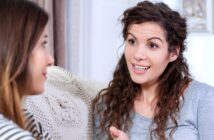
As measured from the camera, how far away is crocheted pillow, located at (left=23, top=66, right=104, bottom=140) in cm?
140

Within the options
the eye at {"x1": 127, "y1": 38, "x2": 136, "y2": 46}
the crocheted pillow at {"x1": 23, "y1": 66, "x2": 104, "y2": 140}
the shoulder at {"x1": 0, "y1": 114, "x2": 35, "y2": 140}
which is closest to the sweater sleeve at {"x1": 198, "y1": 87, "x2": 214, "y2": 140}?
the eye at {"x1": 127, "y1": 38, "x2": 136, "y2": 46}

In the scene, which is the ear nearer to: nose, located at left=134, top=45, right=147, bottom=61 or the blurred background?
nose, located at left=134, top=45, right=147, bottom=61

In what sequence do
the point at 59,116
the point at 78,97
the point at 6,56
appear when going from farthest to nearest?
the point at 78,97 → the point at 59,116 → the point at 6,56

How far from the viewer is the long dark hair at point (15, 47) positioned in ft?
2.85

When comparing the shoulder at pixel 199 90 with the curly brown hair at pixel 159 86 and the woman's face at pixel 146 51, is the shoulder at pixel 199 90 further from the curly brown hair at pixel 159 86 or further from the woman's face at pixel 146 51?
the woman's face at pixel 146 51

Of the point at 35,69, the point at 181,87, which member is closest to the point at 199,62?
the point at 181,87

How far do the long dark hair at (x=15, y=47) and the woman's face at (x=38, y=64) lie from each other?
0.7 inches

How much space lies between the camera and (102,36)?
244 centimetres

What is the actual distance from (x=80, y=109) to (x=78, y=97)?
0.08 m

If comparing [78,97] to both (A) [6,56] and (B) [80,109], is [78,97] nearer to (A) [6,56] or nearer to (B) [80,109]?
(B) [80,109]

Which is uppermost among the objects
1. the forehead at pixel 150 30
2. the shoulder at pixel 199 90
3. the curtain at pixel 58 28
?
the forehead at pixel 150 30

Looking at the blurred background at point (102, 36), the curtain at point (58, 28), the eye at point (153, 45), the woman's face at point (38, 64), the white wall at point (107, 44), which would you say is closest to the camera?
the woman's face at point (38, 64)

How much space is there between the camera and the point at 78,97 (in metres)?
1.62

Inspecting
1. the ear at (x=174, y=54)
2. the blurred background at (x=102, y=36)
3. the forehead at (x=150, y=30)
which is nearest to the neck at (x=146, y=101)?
the ear at (x=174, y=54)
